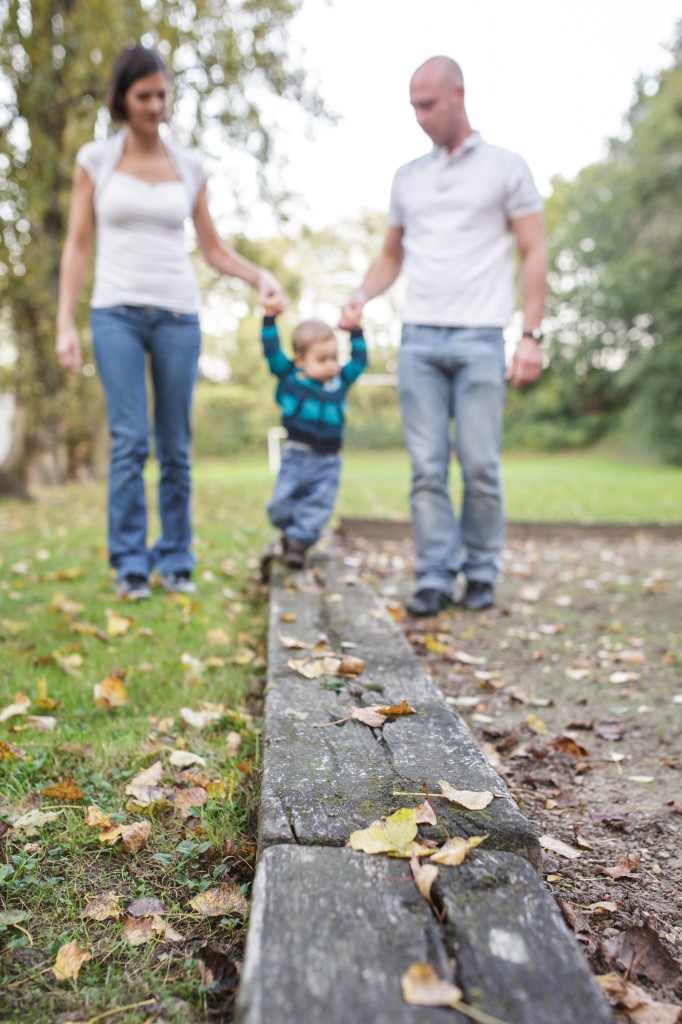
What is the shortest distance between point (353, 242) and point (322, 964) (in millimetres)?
34138

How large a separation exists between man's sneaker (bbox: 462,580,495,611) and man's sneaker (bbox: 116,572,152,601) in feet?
4.71

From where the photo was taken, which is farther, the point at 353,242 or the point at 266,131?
the point at 353,242

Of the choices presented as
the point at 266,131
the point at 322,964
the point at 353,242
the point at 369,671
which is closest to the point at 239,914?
the point at 322,964

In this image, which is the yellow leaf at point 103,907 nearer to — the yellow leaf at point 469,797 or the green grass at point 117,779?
the green grass at point 117,779

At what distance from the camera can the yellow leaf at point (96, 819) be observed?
155cm

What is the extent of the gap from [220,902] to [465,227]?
2.88 metres

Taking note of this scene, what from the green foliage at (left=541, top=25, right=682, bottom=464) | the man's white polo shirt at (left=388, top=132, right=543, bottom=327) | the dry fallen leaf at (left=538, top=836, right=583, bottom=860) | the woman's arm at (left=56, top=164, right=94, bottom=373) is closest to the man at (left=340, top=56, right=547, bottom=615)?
the man's white polo shirt at (left=388, top=132, right=543, bottom=327)

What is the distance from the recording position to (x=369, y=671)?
213cm

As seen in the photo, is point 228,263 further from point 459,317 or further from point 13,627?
point 13,627

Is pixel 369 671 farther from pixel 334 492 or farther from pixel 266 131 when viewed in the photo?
pixel 266 131

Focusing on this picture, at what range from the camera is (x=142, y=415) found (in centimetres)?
349

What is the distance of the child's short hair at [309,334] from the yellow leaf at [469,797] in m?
2.56

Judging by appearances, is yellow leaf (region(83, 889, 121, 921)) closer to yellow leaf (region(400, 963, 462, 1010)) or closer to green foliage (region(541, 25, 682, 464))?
yellow leaf (region(400, 963, 462, 1010))

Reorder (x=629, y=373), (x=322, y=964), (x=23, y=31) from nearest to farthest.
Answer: (x=322, y=964), (x=23, y=31), (x=629, y=373)
